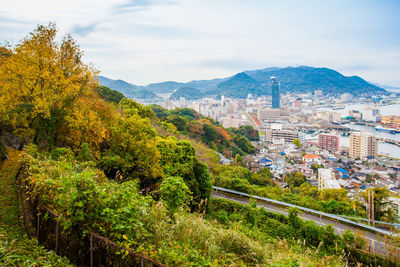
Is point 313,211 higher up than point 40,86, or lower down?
lower down

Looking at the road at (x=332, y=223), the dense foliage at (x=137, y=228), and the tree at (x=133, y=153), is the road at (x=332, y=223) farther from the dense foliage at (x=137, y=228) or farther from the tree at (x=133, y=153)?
the dense foliage at (x=137, y=228)

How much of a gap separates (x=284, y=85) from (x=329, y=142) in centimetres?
12429

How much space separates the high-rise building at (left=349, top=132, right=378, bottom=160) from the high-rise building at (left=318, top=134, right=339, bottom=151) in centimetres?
511

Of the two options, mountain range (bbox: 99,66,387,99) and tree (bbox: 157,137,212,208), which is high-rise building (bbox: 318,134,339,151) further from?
mountain range (bbox: 99,66,387,99)

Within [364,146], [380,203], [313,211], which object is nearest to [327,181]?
[380,203]

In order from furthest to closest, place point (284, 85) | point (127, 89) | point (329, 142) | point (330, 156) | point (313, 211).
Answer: point (284, 85), point (127, 89), point (329, 142), point (330, 156), point (313, 211)

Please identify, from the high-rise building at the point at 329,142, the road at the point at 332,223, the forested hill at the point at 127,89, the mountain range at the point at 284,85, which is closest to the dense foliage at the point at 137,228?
the road at the point at 332,223

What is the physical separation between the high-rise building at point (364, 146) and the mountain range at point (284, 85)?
9784 centimetres

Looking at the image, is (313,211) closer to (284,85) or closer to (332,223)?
(332,223)

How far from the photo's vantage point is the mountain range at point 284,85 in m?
141

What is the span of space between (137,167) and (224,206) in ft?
11.4

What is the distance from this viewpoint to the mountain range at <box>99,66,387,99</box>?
14075 centimetres

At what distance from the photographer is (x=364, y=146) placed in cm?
3800

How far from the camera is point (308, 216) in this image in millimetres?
8414
